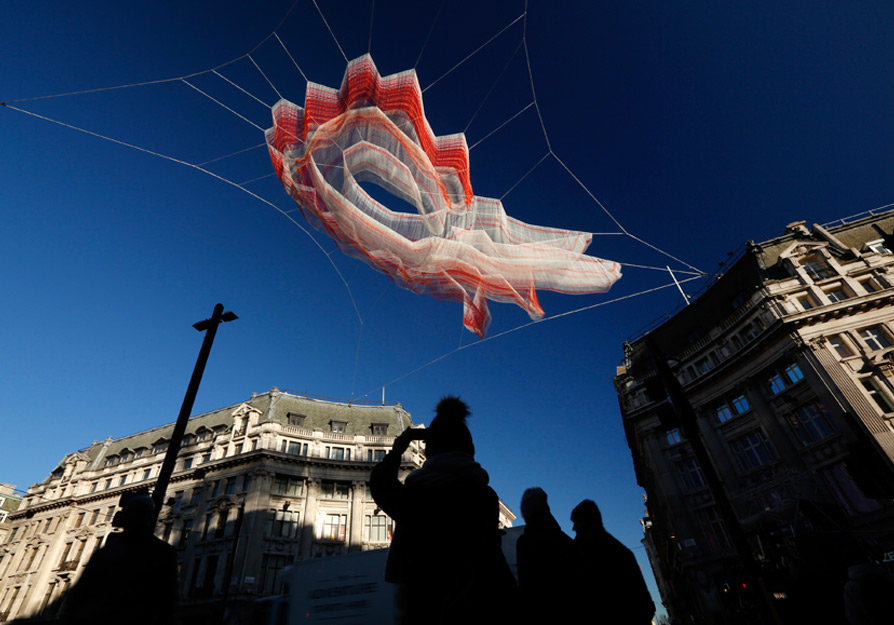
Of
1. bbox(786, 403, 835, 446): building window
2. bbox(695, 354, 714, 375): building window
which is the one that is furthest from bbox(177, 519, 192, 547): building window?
bbox(786, 403, 835, 446): building window

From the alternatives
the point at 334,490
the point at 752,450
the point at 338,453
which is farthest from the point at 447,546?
the point at 338,453

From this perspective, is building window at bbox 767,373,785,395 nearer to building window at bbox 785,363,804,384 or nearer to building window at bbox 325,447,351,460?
building window at bbox 785,363,804,384

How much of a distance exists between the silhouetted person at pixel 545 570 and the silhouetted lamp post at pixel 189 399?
19.3 ft

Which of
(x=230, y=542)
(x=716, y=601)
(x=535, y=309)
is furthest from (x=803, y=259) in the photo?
(x=230, y=542)

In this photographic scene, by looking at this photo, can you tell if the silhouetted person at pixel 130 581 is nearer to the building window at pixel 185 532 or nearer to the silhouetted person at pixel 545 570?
the silhouetted person at pixel 545 570

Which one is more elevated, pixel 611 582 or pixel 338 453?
pixel 338 453

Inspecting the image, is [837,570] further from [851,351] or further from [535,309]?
[851,351]

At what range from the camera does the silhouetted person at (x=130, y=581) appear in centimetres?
261

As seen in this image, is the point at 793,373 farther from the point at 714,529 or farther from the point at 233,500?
the point at 233,500

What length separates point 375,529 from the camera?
125 ft

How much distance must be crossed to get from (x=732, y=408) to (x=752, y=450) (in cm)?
306

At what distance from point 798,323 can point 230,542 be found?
46.4 m

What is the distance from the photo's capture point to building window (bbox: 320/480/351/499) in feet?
128

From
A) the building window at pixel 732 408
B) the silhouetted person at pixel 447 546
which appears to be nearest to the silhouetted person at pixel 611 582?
the silhouetted person at pixel 447 546
